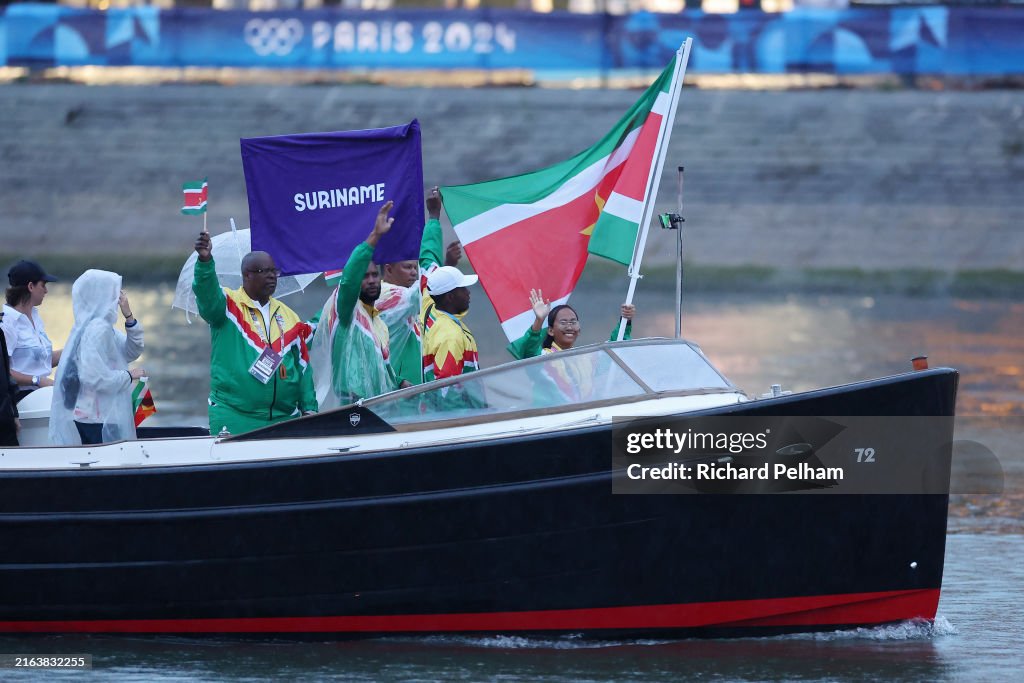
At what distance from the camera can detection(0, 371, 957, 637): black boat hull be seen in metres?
8.02

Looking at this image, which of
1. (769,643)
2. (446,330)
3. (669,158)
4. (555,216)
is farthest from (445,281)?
(669,158)

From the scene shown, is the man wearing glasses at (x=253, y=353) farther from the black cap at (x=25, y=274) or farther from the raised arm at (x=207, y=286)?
the black cap at (x=25, y=274)


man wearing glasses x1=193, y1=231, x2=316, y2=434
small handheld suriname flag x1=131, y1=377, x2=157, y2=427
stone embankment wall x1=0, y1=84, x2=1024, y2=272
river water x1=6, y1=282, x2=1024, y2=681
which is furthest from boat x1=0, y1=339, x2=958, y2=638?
stone embankment wall x1=0, y1=84, x2=1024, y2=272

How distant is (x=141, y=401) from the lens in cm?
909

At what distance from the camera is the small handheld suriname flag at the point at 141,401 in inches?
353

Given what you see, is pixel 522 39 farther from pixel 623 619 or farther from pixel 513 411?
pixel 623 619

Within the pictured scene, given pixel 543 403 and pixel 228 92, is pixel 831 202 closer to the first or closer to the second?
pixel 228 92

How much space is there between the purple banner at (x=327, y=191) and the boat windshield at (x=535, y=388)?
100 cm

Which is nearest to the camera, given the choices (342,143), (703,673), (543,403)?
(703,673)

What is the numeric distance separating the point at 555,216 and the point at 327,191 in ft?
4.17

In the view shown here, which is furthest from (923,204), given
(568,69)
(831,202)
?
(568,69)

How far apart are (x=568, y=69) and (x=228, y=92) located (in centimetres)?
597

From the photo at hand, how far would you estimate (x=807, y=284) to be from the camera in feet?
89.4

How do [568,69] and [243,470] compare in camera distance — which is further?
[568,69]
